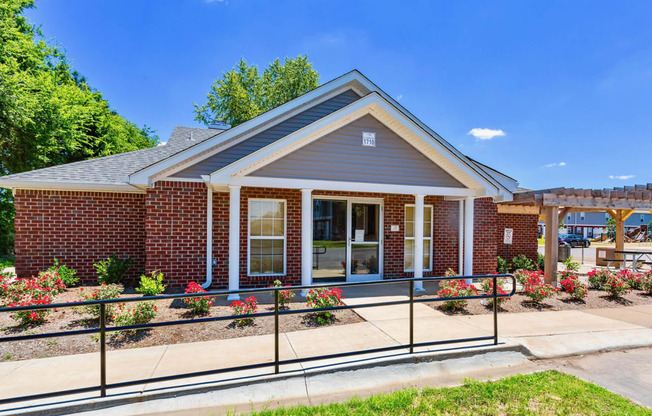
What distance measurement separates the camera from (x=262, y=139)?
7.87 meters

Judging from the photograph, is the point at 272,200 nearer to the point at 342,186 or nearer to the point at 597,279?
the point at 342,186

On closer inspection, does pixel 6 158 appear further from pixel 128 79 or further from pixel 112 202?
pixel 112 202

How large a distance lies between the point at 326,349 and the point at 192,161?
5114 millimetres

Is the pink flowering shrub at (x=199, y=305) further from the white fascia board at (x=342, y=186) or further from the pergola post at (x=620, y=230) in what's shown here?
the pergola post at (x=620, y=230)

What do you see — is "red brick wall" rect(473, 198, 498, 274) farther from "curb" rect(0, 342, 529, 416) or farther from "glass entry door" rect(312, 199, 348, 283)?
"curb" rect(0, 342, 529, 416)

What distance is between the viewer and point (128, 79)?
68.4ft

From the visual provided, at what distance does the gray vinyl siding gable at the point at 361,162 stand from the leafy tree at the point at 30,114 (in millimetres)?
12796

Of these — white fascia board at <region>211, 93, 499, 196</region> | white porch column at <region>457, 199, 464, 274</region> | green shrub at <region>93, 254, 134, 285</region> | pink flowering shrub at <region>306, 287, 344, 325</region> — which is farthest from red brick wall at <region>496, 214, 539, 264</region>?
green shrub at <region>93, 254, 134, 285</region>

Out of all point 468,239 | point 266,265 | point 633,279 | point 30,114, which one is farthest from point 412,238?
point 30,114

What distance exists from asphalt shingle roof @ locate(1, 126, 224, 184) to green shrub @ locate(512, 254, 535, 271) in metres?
10.7

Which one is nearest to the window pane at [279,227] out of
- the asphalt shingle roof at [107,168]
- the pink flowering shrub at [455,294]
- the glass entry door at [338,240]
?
the glass entry door at [338,240]

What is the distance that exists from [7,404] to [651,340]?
827cm

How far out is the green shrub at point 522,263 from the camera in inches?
427

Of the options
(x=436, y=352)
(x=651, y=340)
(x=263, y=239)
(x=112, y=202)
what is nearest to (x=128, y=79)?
(x=112, y=202)
